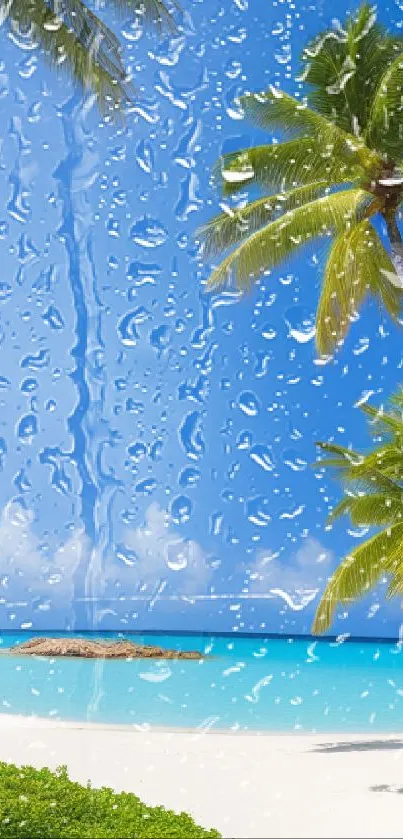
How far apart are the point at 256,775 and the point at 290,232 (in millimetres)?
1572

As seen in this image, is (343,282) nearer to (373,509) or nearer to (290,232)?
(290,232)

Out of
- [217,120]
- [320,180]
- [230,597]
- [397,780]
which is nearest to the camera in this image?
[397,780]

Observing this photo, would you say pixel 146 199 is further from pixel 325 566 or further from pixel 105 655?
pixel 105 655

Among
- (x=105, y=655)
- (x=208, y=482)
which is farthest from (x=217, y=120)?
(x=105, y=655)

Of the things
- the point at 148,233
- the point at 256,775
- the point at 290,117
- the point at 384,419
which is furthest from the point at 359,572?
the point at 290,117

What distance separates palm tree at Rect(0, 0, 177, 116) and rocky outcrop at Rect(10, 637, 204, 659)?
5.79ft

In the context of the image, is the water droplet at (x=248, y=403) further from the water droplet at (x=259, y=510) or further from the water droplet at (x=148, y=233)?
the water droplet at (x=148, y=233)

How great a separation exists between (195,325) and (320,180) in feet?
3.02

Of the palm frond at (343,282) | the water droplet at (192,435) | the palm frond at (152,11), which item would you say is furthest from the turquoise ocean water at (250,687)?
the palm frond at (152,11)

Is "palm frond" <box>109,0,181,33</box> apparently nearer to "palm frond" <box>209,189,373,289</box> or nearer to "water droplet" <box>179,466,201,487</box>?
"palm frond" <box>209,189,373,289</box>

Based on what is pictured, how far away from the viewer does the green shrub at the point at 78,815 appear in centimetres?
139

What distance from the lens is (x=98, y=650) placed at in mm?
3332

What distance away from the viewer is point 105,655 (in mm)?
3227

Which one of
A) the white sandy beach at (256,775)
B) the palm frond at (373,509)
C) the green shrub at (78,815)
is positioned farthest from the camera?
the palm frond at (373,509)
